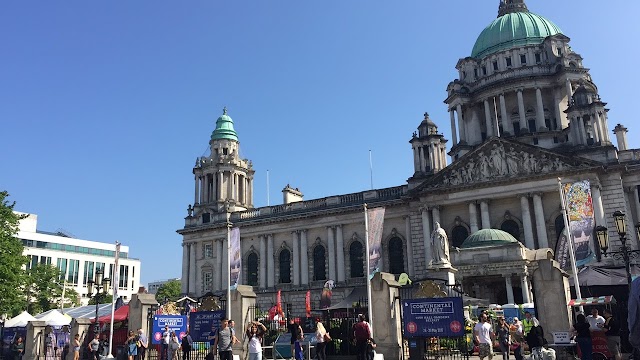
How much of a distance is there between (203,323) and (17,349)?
522 inches

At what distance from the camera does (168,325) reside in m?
25.3

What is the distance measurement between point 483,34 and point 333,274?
35966 mm

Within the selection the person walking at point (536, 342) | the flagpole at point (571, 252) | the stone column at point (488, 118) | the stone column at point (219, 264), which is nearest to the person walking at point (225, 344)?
the person walking at point (536, 342)

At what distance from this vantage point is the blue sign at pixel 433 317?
63.7 feet

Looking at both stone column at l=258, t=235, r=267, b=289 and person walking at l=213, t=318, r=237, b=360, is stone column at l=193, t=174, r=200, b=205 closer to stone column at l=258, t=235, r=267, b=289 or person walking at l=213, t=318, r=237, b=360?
stone column at l=258, t=235, r=267, b=289

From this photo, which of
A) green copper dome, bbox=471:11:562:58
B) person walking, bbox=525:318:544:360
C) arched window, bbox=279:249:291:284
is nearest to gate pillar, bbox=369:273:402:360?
person walking, bbox=525:318:544:360

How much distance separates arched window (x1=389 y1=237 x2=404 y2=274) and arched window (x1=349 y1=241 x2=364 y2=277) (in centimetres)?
290

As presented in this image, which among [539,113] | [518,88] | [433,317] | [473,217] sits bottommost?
[433,317]

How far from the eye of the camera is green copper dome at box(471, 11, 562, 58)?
63.5 m

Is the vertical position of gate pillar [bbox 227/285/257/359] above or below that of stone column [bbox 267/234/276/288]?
below

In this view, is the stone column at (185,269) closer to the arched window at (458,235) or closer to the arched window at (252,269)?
the arched window at (252,269)

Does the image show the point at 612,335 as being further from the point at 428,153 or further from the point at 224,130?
the point at 224,130

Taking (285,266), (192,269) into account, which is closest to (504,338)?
(285,266)

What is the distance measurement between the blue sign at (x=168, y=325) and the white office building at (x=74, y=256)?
64.6 meters
